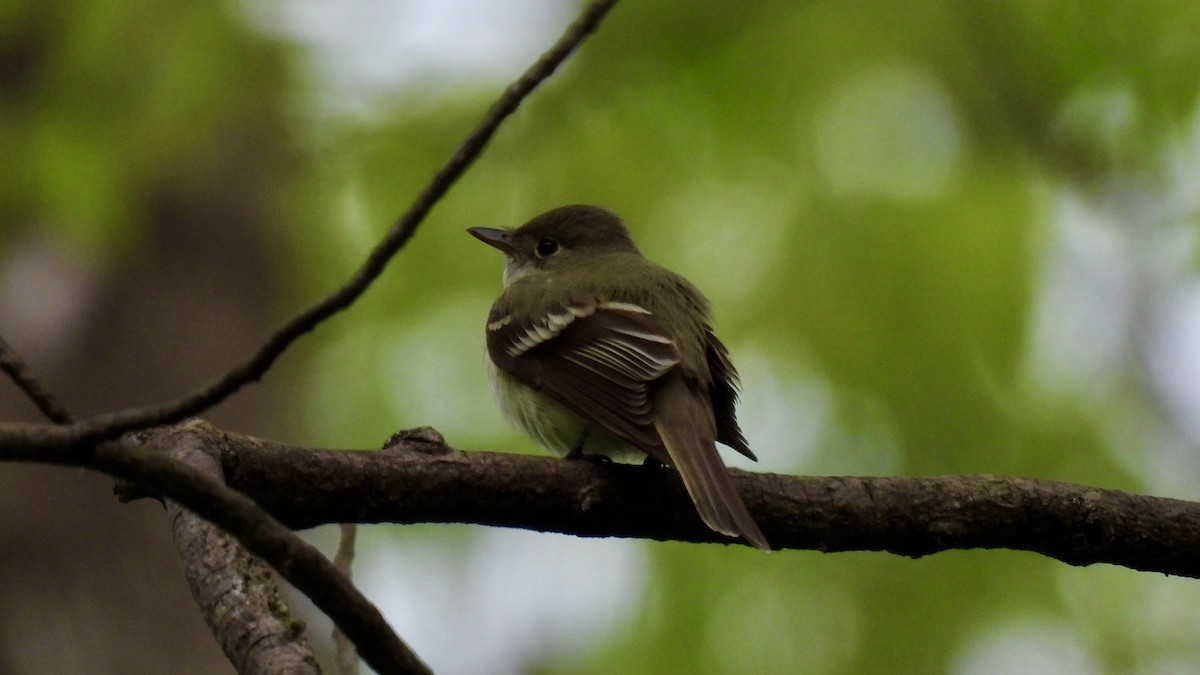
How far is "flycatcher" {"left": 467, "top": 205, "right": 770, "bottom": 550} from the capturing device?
439 cm

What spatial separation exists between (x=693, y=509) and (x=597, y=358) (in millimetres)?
899

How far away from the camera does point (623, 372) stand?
4852 mm

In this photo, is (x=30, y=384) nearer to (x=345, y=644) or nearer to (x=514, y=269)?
(x=345, y=644)

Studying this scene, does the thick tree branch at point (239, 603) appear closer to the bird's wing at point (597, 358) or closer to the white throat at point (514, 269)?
the bird's wing at point (597, 358)

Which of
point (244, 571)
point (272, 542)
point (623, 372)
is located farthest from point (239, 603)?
point (623, 372)

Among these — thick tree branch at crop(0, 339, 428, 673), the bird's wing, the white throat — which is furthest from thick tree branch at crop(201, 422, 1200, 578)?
the white throat

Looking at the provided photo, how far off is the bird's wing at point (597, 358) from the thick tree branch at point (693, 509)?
0.27 metres

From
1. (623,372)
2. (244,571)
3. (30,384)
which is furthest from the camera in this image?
(623,372)

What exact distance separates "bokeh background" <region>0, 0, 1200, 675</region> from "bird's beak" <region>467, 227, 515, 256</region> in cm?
39

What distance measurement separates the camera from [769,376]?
25.2 feet

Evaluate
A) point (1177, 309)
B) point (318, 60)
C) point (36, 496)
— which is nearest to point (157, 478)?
point (1177, 309)

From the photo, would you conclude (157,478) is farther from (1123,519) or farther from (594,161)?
(594,161)

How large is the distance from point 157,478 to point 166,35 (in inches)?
167

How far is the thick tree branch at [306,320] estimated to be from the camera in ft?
6.85
